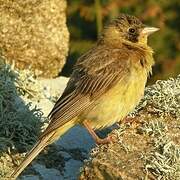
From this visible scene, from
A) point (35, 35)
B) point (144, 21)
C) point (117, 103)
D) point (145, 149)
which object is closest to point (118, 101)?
point (117, 103)

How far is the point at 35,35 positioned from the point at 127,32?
2139 mm

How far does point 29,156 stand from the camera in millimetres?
7062

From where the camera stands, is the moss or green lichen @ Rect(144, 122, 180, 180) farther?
the moss

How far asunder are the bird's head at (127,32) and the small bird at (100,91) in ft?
0.36

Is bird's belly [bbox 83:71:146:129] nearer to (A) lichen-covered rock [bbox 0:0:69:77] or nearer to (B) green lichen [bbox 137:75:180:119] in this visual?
(B) green lichen [bbox 137:75:180:119]

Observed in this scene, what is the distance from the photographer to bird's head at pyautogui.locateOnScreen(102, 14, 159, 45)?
7793 millimetres

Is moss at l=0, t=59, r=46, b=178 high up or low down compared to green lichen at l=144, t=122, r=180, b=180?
down

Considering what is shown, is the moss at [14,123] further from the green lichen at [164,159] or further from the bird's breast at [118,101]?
the green lichen at [164,159]

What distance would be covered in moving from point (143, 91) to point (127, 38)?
698 millimetres

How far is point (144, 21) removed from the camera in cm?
1224

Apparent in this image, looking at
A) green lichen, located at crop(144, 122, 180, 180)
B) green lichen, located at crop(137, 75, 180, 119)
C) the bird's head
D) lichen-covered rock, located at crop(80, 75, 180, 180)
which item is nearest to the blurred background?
the bird's head

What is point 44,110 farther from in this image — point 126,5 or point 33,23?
point 126,5

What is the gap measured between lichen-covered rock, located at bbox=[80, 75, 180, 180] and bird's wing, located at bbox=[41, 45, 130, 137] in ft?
1.23

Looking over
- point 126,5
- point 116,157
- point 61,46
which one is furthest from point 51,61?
point 116,157
